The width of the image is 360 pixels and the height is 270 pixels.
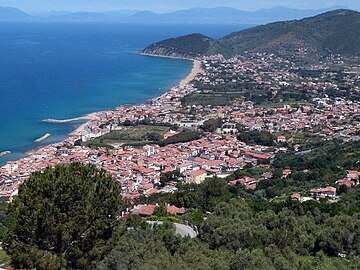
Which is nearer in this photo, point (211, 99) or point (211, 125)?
point (211, 125)

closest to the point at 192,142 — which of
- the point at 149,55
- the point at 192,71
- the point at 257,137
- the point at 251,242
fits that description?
the point at 257,137

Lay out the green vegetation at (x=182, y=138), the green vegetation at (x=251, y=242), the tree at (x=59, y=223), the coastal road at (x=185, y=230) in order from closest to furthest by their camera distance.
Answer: the tree at (x=59, y=223) < the green vegetation at (x=251, y=242) < the coastal road at (x=185, y=230) < the green vegetation at (x=182, y=138)

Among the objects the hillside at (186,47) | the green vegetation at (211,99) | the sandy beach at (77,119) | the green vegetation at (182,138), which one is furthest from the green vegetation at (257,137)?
the hillside at (186,47)

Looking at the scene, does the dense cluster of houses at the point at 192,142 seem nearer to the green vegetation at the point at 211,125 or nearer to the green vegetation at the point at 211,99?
the green vegetation at the point at 211,125

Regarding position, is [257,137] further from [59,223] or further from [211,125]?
[59,223]

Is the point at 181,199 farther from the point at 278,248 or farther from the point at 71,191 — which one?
the point at 71,191
